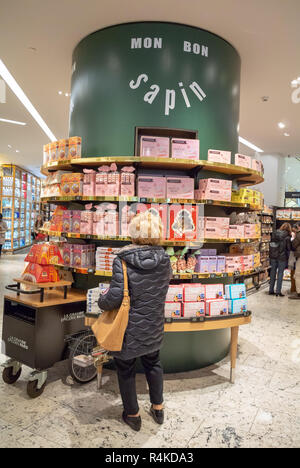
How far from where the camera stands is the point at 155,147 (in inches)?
141

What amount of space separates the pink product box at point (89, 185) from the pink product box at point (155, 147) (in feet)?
1.81

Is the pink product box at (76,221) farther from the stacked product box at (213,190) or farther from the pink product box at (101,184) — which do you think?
the stacked product box at (213,190)

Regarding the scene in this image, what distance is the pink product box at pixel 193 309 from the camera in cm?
339

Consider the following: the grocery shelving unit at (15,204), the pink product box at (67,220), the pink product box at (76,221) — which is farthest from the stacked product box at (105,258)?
the grocery shelving unit at (15,204)

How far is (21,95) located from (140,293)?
539cm

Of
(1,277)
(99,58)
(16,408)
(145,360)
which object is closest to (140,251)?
(145,360)

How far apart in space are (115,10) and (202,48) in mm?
1003

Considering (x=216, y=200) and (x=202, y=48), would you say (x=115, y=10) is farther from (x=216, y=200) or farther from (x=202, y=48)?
(x=216, y=200)

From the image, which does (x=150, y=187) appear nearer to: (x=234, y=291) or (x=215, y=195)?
(x=215, y=195)

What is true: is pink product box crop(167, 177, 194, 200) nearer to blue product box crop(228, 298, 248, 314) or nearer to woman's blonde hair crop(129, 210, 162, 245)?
woman's blonde hair crop(129, 210, 162, 245)

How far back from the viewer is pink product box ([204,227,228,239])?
12.0 ft

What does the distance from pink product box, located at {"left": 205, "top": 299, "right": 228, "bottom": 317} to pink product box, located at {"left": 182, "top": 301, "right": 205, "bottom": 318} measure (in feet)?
0.18

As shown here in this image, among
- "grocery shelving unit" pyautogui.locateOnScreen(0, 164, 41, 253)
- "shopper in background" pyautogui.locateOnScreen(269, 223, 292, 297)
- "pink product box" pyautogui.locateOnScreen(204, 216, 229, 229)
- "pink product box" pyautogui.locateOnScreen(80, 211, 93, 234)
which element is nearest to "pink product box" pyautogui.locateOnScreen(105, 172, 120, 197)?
"pink product box" pyautogui.locateOnScreen(80, 211, 93, 234)
